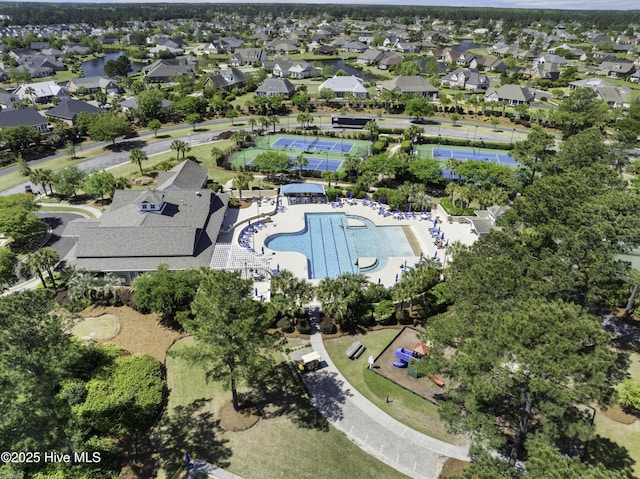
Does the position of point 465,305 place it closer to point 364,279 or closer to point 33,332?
point 364,279

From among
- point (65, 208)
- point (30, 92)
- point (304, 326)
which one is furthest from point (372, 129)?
point (30, 92)

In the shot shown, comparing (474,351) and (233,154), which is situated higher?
(474,351)

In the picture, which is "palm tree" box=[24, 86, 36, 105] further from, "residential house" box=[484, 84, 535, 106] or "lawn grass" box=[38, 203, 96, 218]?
"residential house" box=[484, 84, 535, 106]

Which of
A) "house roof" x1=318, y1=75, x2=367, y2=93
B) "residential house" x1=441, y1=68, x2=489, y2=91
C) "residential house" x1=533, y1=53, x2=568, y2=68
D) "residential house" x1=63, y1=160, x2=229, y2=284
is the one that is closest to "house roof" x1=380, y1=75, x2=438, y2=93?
"house roof" x1=318, y1=75, x2=367, y2=93

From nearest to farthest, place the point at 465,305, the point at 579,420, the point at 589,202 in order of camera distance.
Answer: the point at 579,420 → the point at 465,305 → the point at 589,202

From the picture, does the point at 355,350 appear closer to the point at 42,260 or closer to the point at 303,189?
the point at 42,260

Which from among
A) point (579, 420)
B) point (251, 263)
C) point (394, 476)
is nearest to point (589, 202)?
point (579, 420)
